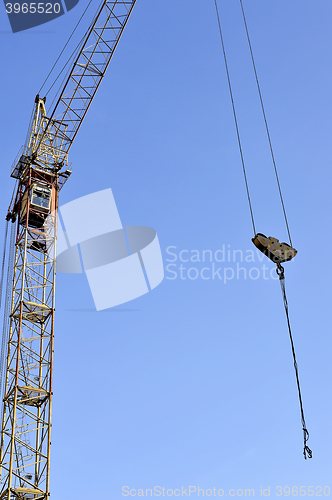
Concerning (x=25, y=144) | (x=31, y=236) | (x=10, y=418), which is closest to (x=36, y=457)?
(x=10, y=418)

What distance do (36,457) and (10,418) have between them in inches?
114

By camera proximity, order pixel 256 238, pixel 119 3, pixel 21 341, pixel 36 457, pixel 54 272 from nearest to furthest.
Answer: pixel 256 238
pixel 36 457
pixel 21 341
pixel 54 272
pixel 119 3

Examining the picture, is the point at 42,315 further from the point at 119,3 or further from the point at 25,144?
the point at 119,3

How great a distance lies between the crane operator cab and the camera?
145 ft

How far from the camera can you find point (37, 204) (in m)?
44.3

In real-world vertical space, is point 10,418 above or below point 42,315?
below

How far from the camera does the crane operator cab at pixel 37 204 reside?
44.1 m

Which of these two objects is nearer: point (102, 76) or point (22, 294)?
point (22, 294)

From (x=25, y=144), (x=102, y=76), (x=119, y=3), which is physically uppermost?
(x=119, y=3)

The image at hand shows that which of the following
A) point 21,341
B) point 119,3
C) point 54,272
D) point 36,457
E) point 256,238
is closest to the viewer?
point 256,238

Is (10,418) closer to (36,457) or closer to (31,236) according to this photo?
(36,457)

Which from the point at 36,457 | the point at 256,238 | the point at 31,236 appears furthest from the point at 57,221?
the point at 256,238

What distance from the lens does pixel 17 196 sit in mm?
47031

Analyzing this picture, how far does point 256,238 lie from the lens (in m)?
23.7
